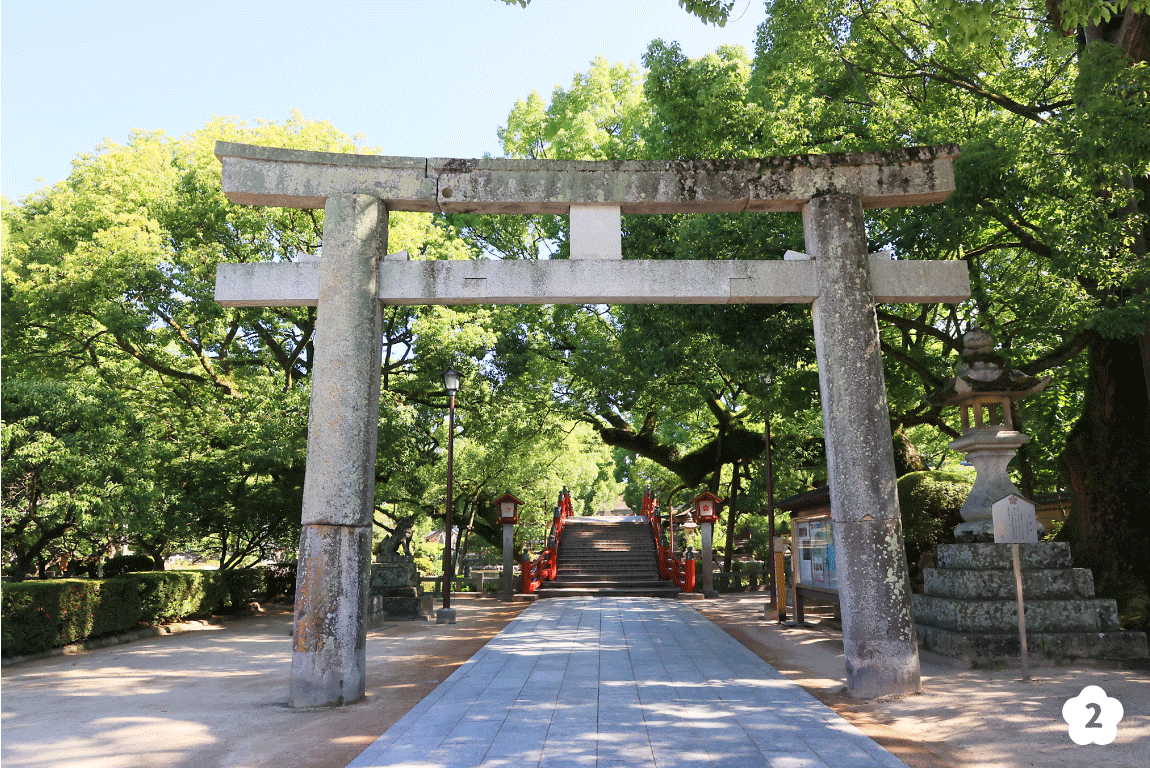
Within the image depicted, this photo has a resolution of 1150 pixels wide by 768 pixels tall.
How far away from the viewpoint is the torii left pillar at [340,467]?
626cm

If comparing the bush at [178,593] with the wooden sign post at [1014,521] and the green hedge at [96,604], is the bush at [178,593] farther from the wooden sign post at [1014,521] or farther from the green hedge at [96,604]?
the wooden sign post at [1014,521]

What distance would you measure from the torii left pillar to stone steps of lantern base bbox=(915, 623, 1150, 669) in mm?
6479

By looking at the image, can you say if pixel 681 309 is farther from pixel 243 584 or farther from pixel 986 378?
pixel 243 584

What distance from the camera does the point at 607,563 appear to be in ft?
69.4

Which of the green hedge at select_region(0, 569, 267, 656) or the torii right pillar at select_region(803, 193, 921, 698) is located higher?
the torii right pillar at select_region(803, 193, 921, 698)

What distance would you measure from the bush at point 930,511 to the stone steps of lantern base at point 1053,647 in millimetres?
3127

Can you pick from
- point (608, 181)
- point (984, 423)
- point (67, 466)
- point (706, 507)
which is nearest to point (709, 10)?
point (608, 181)

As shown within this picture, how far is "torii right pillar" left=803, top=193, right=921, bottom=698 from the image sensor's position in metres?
6.34

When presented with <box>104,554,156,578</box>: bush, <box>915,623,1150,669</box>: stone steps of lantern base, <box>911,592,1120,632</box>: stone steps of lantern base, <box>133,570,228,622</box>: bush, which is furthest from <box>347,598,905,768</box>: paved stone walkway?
<box>104,554,156,578</box>: bush

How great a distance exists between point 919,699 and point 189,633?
12.0m

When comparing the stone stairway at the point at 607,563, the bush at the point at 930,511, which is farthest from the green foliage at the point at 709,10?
the stone stairway at the point at 607,563

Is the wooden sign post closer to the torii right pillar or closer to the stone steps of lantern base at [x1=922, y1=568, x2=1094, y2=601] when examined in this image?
the stone steps of lantern base at [x1=922, y1=568, x2=1094, y2=601]

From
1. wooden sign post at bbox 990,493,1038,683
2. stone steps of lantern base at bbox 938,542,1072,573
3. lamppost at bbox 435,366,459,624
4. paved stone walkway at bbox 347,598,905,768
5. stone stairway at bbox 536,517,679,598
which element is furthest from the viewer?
stone stairway at bbox 536,517,679,598

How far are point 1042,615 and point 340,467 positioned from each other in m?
7.89
